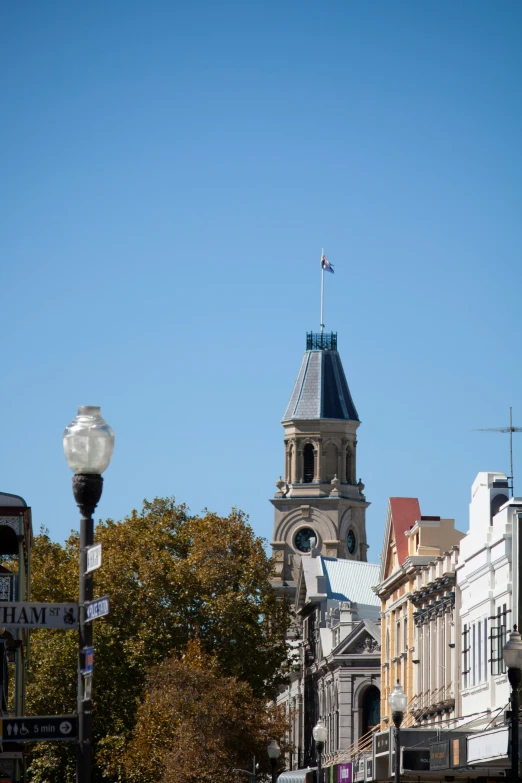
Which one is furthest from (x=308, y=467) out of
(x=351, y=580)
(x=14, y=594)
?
(x=14, y=594)

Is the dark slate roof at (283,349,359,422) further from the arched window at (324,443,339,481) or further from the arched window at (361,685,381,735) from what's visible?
the arched window at (361,685,381,735)

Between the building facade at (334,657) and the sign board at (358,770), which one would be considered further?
the building facade at (334,657)

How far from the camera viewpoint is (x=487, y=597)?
3953 cm

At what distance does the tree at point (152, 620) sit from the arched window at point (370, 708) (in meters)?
5.85

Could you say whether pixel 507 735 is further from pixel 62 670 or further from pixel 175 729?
pixel 62 670

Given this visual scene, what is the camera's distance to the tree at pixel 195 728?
5456cm

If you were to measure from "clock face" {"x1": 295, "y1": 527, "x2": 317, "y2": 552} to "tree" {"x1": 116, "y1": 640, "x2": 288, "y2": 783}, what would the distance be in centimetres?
8247

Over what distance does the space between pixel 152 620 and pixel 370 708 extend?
44.9ft

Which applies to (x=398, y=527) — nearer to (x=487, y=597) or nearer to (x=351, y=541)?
(x=487, y=597)

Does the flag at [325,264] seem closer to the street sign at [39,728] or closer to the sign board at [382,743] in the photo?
the sign board at [382,743]

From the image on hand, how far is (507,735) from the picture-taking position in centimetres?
2733

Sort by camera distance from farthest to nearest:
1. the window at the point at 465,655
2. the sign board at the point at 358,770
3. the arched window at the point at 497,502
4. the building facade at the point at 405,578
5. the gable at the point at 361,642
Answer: the gable at the point at 361,642
the building facade at the point at 405,578
the sign board at the point at 358,770
the window at the point at 465,655
the arched window at the point at 497,502

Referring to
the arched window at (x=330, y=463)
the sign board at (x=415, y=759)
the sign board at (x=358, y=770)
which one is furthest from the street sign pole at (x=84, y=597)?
the arched window at (x=330, y=463)

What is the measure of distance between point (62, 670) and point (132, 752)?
823 centimetres
